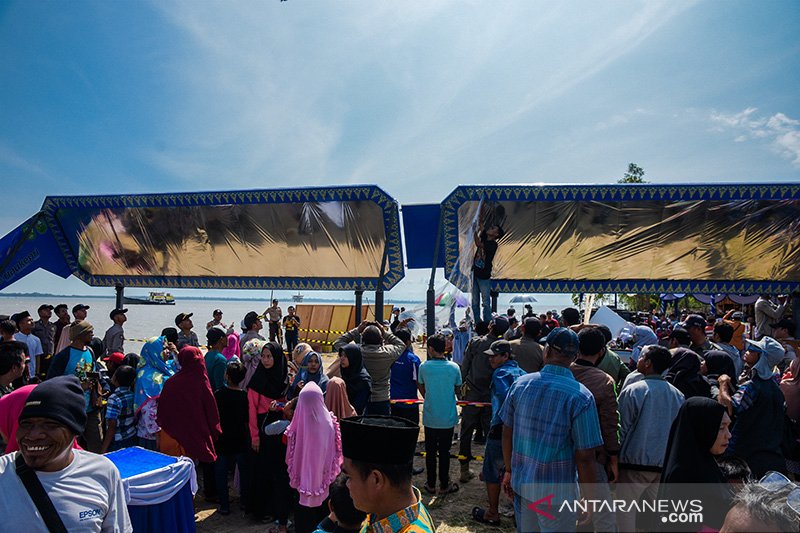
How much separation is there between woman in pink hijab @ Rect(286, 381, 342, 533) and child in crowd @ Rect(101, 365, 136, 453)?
223cm

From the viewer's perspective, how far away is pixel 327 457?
4.10 meters

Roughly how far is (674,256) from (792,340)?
2.26 m

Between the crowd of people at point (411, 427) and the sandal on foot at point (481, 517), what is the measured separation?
0.05 ft

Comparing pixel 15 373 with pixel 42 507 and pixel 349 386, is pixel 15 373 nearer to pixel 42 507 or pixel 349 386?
pixel 42 507

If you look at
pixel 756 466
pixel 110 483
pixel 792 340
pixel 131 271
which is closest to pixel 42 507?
pixel 110 483

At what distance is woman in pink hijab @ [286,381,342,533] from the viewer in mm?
4027

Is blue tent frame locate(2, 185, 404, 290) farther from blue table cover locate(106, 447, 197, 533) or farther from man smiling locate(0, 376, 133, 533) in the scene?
man smiling locate(0, 376, 133, 533)

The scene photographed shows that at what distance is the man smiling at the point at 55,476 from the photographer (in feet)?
6.59

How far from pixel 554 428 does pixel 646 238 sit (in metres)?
6.53

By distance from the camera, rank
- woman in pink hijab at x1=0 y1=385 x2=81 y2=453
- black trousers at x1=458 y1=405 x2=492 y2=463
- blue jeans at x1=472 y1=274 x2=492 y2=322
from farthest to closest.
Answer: blue jeans at x1=472 y1=274 x2=492 y2=322 → black trousers at x1=458 y1=405 x2=492 y2=463 → woman in pink hijab at x1=0 y1=385 x2=81 y2=453

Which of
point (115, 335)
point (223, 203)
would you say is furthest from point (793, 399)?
point (115, 335)

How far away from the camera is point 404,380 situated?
6.66 meters

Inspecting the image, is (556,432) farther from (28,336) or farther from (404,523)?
(28,336)

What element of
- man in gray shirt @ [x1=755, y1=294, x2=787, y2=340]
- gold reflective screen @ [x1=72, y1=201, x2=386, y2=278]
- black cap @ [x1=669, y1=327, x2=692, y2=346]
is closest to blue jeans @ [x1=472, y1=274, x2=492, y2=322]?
gold reflective screen @ [x1=72, y1=201, x2=386, y2=278]
